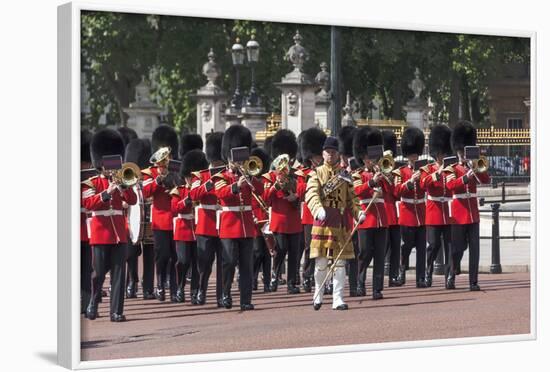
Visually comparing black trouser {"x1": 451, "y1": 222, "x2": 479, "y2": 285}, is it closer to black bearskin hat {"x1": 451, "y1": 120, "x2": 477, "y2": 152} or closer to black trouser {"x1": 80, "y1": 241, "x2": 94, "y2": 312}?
black bearskin hat {"x1": 451, "y1": 120, "x2": 477, "y2": 152}

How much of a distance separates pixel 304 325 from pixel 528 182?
243cm

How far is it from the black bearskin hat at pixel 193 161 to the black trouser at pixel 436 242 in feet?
6.39

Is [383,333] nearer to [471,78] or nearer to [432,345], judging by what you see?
[432,345]

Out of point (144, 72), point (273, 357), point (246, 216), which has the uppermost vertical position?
point (144, 72)

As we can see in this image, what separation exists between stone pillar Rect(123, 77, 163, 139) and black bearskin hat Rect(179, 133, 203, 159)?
1.32ft

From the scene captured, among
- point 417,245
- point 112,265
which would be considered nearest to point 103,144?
point 112,265

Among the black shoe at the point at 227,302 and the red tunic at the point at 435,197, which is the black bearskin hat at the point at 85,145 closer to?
the black shoe at the point at 227,302

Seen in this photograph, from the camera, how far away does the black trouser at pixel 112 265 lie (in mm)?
13073

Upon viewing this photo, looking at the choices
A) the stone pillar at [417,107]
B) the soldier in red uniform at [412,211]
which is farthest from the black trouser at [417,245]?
the stone pillar at [417,107]

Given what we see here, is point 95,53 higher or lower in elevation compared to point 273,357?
higher

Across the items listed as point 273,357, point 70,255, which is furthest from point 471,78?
point 70,255

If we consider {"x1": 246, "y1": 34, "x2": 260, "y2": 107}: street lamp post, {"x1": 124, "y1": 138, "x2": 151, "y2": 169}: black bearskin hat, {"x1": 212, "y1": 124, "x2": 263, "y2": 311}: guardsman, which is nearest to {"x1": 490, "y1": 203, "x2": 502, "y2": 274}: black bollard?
{"x1": 212, "y1": 124, "x2": 263, "y2": 311}: guardsman

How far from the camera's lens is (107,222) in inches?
520

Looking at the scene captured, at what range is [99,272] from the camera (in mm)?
13172
